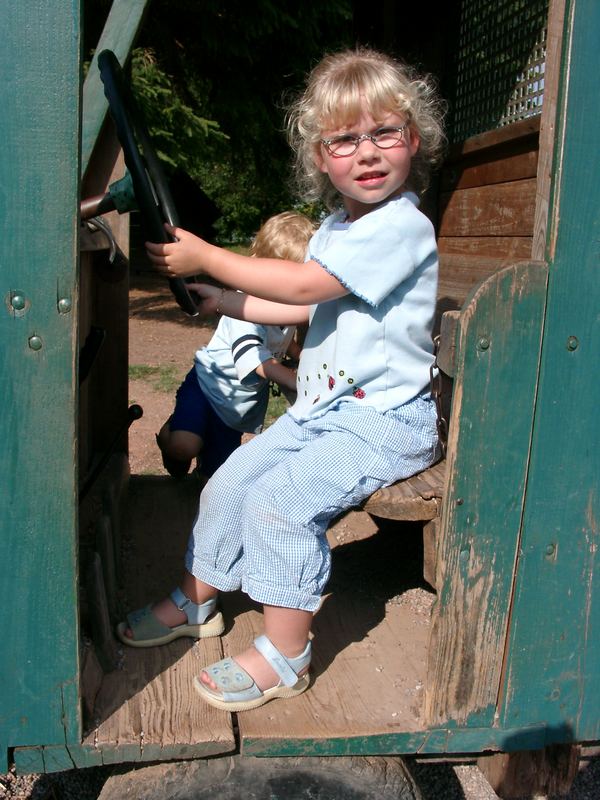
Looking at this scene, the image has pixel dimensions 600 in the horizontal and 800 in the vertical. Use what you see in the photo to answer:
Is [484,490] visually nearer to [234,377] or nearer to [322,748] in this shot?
[322,748]

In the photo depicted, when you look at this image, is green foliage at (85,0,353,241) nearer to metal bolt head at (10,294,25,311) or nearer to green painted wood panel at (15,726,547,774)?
metal bolt head at (10,294,25,311)

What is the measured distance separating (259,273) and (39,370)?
0.63 m

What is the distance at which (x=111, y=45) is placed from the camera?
262cm

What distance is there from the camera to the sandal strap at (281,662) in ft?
6.32

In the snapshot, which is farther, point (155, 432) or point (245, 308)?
point (155, 432)

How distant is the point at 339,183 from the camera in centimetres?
212

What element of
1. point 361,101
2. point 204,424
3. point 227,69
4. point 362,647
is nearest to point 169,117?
point 227,69

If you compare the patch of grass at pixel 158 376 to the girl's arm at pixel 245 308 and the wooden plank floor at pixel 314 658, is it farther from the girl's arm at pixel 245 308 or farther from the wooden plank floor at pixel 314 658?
the girl's arm at pixel 245 308

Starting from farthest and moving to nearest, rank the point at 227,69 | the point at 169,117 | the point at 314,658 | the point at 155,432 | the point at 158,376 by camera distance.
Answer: the point at 169,117, the point at 158,376, the point at 227,69, the point at 155,432, the point at 314,658

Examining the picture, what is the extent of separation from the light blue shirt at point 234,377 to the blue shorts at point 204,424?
48 millimetres

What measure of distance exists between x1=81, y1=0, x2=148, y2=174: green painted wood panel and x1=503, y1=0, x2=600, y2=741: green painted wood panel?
1530 millimetres

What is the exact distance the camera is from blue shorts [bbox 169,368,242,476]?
325cm

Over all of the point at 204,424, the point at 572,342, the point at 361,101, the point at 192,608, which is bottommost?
the point at 192,608

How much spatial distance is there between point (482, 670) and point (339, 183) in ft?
4.00
